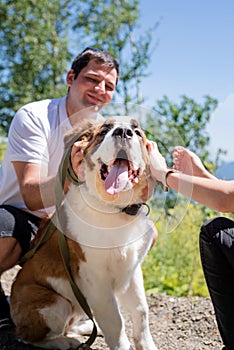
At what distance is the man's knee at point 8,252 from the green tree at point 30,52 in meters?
11.3

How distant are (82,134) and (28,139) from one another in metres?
0.64

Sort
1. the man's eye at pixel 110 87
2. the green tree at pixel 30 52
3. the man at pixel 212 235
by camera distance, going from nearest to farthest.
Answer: the man at pixel 212 235 → the man's eye at pixel 110 87 → the green tree at pixel 30 52

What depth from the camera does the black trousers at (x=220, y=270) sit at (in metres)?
2.60

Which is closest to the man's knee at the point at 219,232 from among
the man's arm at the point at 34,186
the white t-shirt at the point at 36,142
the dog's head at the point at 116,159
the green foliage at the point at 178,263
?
the dog's head at the point at 116,159

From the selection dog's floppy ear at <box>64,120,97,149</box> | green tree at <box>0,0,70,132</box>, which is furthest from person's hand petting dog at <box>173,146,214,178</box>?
green tree at <box>0,0,70,132</box>

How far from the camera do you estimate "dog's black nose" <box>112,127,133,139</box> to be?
8.30ft

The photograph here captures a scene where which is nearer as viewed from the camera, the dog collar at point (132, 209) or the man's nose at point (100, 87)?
the dog collar at point (132, 209)

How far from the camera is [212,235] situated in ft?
8.57

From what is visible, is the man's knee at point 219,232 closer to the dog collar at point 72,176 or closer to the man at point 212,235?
the man at point 212,235

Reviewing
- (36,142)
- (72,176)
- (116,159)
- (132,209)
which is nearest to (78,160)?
(72,176)

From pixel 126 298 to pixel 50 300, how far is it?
488 millimetres

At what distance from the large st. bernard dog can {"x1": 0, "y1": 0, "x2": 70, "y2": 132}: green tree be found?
465 inches

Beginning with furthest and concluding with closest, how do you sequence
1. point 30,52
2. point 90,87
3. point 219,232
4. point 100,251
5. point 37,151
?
1. point 30,52
2. point 90,87
3. point 37,151
4. point 100,251
5. point 219,232

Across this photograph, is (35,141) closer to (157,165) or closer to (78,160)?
(78,160)
